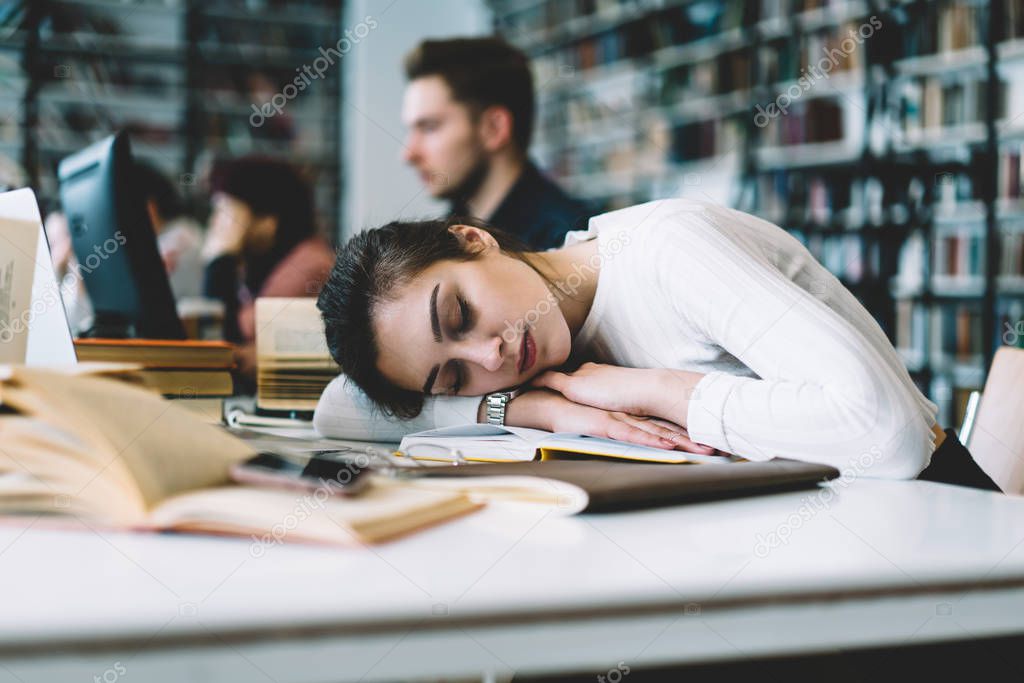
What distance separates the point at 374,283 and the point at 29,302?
1.29 feet

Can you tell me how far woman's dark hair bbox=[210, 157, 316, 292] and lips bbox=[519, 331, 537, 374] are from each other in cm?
220

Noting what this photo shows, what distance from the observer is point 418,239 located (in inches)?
46.5

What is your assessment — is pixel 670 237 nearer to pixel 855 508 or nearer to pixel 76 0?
pixel 855 508

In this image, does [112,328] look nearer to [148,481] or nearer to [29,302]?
→ [29,302]

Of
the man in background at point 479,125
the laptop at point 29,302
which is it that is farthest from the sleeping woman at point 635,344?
the man in background at point 479,125

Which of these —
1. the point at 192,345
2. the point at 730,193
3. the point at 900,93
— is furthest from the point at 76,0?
the point at 192,345

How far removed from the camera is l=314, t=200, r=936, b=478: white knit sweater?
2.97 feet

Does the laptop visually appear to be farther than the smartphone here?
Yes

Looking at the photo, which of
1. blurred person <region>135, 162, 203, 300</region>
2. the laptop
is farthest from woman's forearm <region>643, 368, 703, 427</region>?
blurred person <region>135, 162, 203, 300</region>

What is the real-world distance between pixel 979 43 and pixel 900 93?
0.37 m

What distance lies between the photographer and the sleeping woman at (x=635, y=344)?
93cm

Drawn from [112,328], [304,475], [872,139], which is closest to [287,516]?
[304,475]

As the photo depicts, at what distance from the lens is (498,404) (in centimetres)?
121

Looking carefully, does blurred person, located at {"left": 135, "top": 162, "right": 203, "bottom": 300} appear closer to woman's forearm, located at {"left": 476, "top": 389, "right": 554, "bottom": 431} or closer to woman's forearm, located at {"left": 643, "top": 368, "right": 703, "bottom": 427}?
woman's forearm, located at {"left": 476, "top": 389, "right": 554, "bottom": 431}
